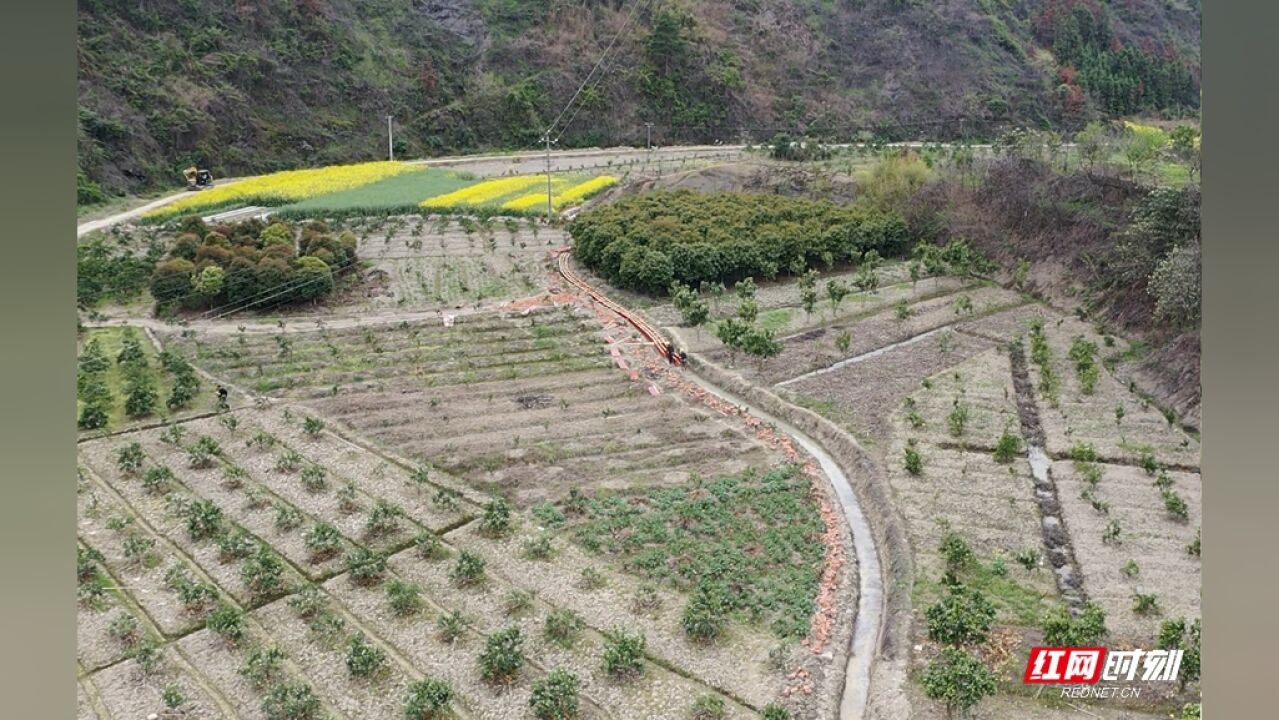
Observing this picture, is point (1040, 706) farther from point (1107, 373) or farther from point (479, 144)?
point (479, 144)

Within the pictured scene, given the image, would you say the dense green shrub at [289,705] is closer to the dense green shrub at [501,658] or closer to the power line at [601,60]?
the dense green shrub at [501,658]

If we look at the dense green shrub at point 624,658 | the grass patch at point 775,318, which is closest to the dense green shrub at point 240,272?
the grass patch at point 775,318

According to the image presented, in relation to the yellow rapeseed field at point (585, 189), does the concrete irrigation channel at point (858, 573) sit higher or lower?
lower

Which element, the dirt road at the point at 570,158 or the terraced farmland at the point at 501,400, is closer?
the terraced farmland at the point at 501,400

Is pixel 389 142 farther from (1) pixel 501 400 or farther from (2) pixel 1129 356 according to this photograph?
(2) pixel 1129 356

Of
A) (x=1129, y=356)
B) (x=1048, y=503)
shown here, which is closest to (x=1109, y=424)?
(x=1048, y=503)

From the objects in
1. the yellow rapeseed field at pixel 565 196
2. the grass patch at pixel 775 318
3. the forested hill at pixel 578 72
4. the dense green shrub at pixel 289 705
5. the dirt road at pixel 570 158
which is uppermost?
the forested hill at pixel 578 72
